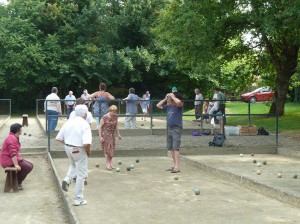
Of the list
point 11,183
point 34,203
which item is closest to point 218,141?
point 11,183

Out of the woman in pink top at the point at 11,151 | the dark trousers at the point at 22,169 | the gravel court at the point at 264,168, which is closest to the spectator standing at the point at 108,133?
the gravel court at the point at 264,168

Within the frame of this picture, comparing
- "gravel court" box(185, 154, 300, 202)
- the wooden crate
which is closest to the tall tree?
the wooden crate

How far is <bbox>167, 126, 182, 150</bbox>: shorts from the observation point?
1170 cm

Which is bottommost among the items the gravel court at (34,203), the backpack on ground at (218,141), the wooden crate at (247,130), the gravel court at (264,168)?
the gravel court at (34,203)

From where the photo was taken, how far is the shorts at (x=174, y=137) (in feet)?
38.4

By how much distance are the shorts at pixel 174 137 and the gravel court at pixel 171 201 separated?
663mm

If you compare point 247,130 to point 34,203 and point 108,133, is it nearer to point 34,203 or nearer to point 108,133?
point 108,133

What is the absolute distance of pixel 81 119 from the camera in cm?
802

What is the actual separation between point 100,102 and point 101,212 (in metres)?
10.1

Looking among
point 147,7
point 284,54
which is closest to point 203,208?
point 284,54

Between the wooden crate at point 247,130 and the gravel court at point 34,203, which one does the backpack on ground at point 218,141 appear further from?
the gravel court at point 34,203

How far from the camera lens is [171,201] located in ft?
27.1

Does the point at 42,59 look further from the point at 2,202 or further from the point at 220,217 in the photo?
the point at 220,217

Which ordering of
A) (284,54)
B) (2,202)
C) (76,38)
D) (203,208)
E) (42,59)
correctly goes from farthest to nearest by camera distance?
1. (76,38)
2. (42,59)
3. (284,54)
4. (2,202)
5. (203,208)
